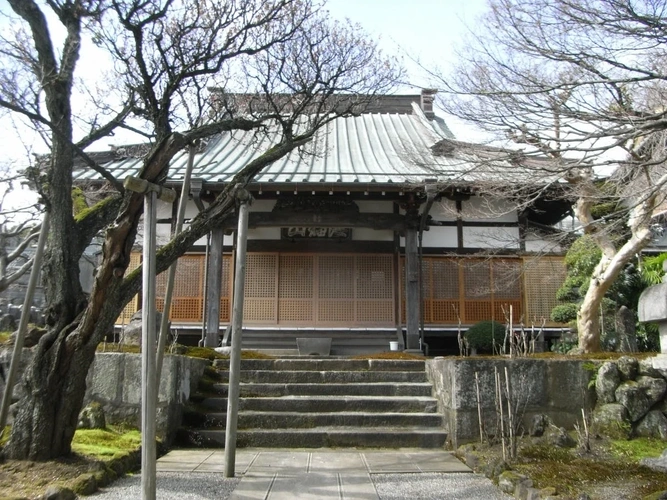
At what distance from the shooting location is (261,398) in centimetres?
668

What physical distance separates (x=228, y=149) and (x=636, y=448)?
1076cm

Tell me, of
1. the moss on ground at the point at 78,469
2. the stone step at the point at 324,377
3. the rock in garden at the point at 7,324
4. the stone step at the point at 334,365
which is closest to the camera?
the moss on ground at the point at 78,469

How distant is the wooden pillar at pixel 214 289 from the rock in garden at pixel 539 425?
5937mm

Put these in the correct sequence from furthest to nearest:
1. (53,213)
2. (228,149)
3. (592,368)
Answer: (228,149), (592,368), (53,213)

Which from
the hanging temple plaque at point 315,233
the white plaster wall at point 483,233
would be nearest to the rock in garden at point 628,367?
the white plaster wall at point 483,233

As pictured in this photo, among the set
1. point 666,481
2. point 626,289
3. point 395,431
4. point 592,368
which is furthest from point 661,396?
point 626,289

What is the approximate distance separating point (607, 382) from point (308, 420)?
3.37m

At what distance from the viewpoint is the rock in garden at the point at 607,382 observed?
5.87 meters

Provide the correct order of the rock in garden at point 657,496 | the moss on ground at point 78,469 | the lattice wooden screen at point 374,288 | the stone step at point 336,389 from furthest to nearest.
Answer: the lattice wooden screen at point 374,288
the stone step at point 336,389
the moss on ground at point 78,469
the rock in garden at point 657,496

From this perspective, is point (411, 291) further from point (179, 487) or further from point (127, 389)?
point (179, 487)

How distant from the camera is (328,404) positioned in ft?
21.6

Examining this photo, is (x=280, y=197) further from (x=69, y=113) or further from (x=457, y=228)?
(x=69, y=113)

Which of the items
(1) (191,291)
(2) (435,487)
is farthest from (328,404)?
(1) (191,291)

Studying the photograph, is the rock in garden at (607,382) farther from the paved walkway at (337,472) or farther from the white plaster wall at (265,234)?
the white plaster wall at (265,234)
